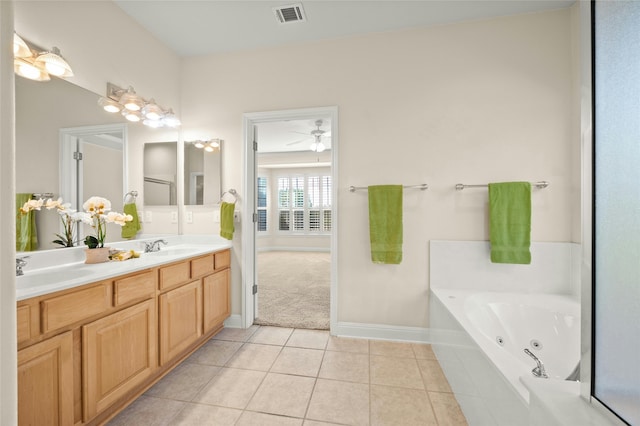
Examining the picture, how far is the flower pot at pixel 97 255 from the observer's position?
5.22 ft

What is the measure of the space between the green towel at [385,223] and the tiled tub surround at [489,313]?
325 mm

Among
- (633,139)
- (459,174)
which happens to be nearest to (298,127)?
(459,174)

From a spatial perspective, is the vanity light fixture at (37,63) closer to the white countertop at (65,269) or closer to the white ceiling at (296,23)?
the white ceiling at (296,23)

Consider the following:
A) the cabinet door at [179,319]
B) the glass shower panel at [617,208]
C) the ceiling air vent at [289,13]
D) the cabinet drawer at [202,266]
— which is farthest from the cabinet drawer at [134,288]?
the ceiling air vent at [289,13]

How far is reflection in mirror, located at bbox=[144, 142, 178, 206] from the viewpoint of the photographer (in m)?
2.38

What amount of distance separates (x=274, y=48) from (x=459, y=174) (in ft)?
6.84

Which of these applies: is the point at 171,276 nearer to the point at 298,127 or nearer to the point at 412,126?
the point at 412,126

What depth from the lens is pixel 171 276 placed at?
69.2 inches

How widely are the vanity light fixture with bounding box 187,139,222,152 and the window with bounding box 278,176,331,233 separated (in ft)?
14.7

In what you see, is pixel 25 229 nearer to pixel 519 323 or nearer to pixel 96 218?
pixel 96 218

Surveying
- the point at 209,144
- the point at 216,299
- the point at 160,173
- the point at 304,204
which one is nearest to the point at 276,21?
the point at 209,144

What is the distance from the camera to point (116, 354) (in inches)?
53.1

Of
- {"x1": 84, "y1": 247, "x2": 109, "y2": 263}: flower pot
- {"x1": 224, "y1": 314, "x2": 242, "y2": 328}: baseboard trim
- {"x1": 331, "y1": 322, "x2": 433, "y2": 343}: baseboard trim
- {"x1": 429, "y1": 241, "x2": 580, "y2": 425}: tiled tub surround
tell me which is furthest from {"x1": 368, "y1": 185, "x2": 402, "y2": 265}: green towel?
{"x1": 84, "y1": 247, "x2": 109, "y2": 263}: flower pot

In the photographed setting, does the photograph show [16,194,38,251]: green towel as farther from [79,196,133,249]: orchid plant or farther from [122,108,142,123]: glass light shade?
[122,108,142,123]: glass light shade
